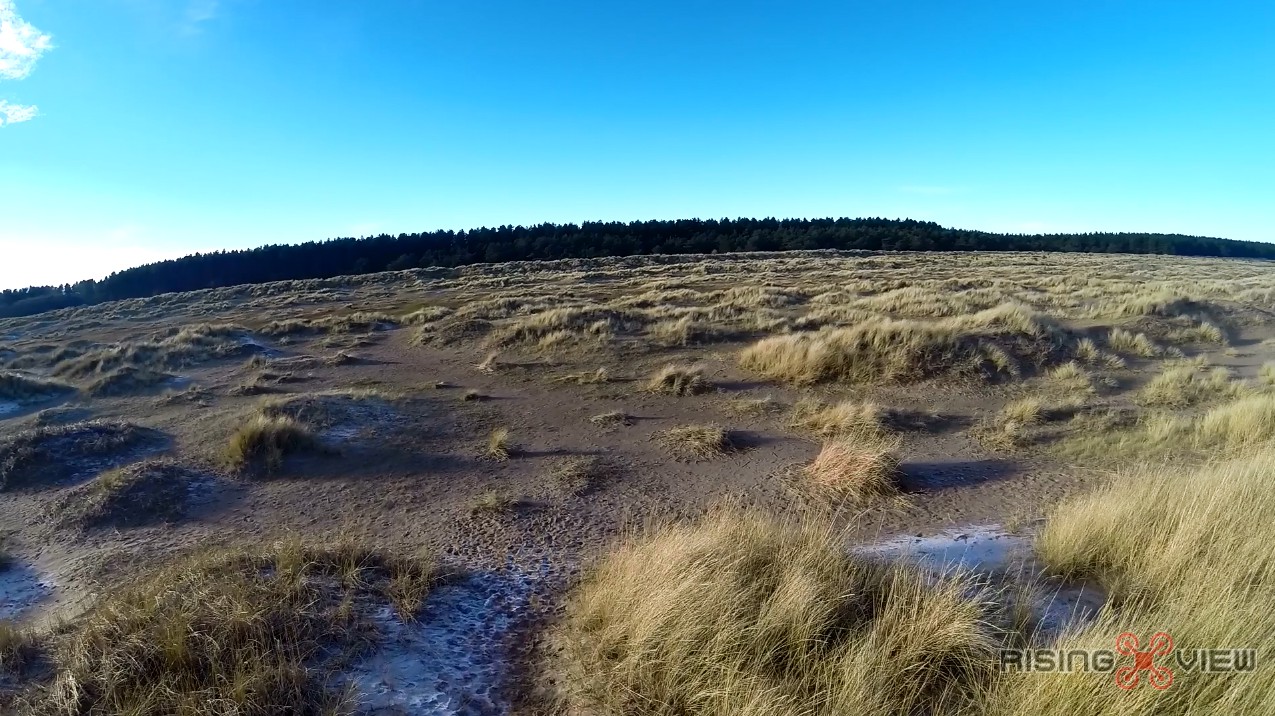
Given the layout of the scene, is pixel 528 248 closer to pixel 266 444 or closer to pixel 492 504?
pixel 266 444

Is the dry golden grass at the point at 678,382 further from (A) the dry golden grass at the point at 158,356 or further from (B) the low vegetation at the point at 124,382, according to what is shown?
(A) the dry golden grass at the point at 158,356

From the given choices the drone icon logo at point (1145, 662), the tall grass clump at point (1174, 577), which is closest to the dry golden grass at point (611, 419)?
the tall grass clump at point (1174, 577)

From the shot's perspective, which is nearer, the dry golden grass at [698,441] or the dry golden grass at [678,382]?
the dry golden grass at [698,441]

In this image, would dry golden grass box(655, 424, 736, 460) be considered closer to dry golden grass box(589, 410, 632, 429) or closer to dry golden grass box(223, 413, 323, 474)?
dry golden grass box(589, 410, 632, 429)

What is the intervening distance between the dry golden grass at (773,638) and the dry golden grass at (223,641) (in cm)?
147

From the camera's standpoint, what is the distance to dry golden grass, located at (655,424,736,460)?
8.51m

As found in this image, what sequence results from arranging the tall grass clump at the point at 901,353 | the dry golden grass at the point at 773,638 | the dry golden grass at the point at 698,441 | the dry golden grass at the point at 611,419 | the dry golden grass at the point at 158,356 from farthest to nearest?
the dry golden grass at the point at 158,356 < the tall grass clump at the point at 901,353 < the dry golden grass at the point at 611,419 < the dry golden grass at the point at 698,441 < the dry golden grass at the point at 773,638

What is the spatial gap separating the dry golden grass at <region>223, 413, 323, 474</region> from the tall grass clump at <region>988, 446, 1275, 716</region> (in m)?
8.85

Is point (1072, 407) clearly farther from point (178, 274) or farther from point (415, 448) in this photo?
point (178, 274)

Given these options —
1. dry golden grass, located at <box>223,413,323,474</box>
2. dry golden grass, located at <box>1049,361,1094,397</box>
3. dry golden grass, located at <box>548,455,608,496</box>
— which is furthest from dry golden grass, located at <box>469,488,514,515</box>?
dry golden grass, located at <box>1049,361,1094,397</box>

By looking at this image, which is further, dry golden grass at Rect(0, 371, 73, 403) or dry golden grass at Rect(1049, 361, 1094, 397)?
dry golden grass at Rect(0, 371, 73, 403)

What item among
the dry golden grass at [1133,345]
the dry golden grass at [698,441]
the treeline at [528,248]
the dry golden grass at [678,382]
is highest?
the treeline at [528,248]

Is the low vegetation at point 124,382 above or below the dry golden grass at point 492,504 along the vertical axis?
above

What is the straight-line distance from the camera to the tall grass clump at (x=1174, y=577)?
8.88 feet
